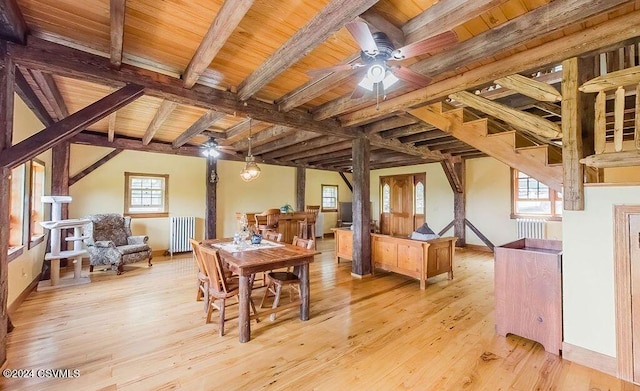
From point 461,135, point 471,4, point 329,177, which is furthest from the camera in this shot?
point 329,177

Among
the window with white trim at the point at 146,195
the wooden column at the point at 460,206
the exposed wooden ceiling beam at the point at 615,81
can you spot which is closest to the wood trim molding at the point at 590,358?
the exposed wooden ceiling beam at the point at 615,81

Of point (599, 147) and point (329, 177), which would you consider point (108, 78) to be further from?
point (329, 177)

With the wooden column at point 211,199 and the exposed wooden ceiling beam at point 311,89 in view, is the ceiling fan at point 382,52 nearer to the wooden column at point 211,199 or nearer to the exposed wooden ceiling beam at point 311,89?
the exposed wooden ceiling beam at point 311,89

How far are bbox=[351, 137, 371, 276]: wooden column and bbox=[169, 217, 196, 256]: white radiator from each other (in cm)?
422

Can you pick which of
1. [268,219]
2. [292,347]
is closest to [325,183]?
[268,219]

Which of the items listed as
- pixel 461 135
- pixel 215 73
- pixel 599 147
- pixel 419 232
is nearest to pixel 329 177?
pixel 419 232

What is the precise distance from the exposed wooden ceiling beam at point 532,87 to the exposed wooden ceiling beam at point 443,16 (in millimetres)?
1183

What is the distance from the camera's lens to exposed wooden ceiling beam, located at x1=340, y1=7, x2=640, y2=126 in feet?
6.47

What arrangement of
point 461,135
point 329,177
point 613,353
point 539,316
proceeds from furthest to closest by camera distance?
point 329,177, point 461,135, point 539,316, point 613,353

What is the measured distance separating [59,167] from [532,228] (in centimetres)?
959

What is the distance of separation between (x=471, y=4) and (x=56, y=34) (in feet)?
10.5

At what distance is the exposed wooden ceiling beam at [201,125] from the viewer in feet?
12.8

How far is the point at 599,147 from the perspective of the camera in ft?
7.34

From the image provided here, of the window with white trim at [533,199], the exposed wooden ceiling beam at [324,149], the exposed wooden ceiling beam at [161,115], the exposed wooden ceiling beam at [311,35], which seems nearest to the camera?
the exposed wooden ceiling beam at [311,35]
